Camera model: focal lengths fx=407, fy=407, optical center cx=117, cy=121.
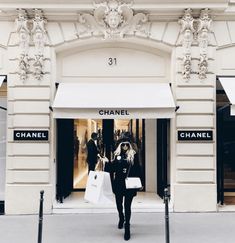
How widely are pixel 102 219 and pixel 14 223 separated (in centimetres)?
216

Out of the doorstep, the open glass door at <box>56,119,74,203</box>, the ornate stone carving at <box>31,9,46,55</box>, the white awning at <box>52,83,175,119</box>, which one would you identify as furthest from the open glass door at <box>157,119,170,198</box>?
the ornate stone carving at <box>31,9,46,55</box>

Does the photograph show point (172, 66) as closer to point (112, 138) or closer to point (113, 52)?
point (113, 52)

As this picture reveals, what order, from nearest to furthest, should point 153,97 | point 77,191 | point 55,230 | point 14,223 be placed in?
point 55,230 < point 14,223 < point 153,97 < point 77,191

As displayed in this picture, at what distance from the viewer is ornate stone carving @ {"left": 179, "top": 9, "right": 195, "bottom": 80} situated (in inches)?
437

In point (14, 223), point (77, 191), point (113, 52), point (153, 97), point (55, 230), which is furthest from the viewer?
point (77, 191)

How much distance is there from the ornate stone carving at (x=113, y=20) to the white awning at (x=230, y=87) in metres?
2.70

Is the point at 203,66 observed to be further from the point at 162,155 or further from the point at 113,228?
the point at 113,228

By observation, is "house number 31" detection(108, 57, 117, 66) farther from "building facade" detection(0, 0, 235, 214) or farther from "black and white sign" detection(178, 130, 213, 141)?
"black and white sign" detection(178, 130, 213, 141)

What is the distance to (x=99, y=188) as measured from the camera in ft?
28.5

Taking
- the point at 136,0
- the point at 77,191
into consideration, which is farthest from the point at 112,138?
the point at 136,0

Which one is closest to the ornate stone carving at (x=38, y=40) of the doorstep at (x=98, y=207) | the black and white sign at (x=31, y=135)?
the black and white sign at (x=31, y=135)

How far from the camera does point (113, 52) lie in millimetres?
11805

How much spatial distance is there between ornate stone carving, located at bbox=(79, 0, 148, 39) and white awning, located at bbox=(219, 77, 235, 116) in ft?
8.86

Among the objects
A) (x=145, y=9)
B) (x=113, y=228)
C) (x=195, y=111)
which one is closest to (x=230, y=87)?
(x=195, y=111)
